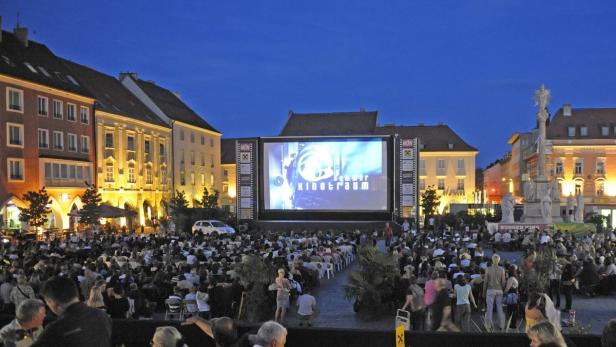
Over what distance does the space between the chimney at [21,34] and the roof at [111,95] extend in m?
4.50

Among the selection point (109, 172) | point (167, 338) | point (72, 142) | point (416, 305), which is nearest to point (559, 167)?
point (109, 172)

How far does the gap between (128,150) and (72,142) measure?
6815 millimetres

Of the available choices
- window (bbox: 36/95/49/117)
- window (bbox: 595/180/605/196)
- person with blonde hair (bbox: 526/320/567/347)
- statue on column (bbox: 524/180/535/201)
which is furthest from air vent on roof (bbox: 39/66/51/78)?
window (bbox: 595/180/605/196)

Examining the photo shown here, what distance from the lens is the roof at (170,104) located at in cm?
5359

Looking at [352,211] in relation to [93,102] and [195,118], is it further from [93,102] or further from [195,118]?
[195,118]

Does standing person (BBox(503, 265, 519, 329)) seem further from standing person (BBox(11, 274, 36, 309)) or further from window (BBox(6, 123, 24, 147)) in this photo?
window (BBox(6, 123, 24, 147))

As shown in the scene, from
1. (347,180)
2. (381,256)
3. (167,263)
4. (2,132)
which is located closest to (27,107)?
(2,132)

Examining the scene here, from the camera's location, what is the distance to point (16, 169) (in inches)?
1325

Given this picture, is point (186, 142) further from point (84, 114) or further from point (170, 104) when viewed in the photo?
point (84, 114)

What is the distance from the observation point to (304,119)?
70.4 metres

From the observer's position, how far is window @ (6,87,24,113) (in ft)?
109

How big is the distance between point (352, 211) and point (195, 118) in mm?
28493

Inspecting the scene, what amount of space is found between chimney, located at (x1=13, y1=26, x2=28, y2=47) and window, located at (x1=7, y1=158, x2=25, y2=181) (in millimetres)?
9395

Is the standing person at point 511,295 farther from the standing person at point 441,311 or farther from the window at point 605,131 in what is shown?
the window at point 605,131
